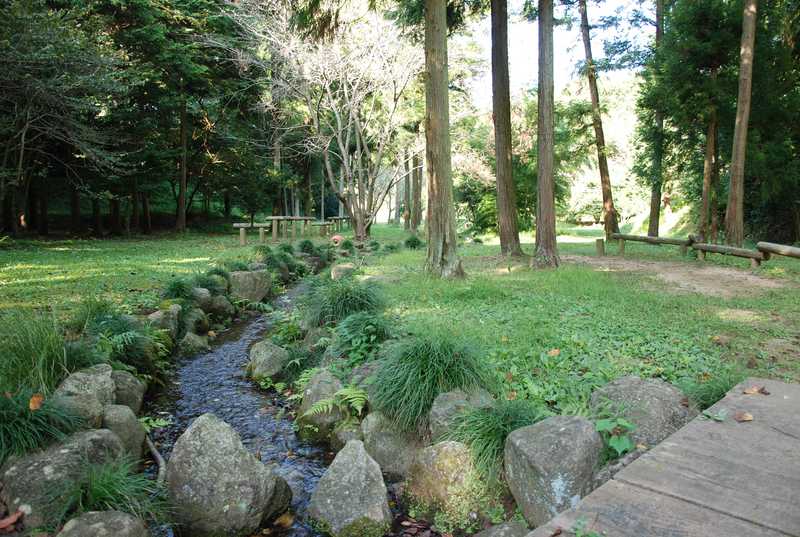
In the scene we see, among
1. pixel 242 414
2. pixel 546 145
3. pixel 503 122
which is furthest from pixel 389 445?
pixel 503 122

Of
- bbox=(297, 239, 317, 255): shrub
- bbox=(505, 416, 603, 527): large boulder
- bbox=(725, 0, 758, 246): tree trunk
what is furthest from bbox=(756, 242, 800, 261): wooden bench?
bbox=(297, 239, 317, 255): shrub

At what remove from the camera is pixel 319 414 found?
4.25 meters

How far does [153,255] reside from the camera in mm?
12273

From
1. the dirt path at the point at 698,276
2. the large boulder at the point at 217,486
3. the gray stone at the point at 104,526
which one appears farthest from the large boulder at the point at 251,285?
the dirt path at the point at 698,276

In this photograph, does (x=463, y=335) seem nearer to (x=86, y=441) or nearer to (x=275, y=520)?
(x=275, y=520)

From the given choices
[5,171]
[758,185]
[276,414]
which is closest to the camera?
[276,414]

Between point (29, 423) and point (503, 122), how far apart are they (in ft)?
32.4

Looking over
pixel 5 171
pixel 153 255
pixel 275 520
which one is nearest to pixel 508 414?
pixel 275 520

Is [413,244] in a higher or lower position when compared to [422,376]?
higher

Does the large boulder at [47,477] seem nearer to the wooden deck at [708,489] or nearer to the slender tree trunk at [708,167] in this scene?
the wooden deck at [708,489]

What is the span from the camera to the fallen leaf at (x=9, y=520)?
2.57 meters

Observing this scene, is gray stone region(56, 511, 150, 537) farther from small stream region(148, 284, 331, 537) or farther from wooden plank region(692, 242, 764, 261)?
wooden plank region(692, 242, 764, 261)

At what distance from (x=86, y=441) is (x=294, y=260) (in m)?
9.24

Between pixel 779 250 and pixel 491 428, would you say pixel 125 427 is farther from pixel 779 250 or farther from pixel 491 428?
pixel 779 250
